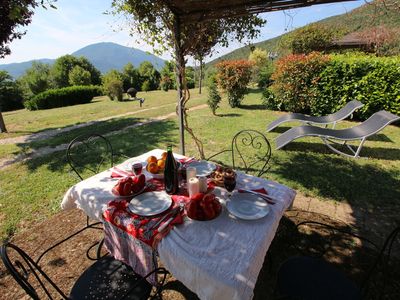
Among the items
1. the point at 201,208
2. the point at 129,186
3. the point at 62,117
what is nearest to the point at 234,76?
the point at 129,186

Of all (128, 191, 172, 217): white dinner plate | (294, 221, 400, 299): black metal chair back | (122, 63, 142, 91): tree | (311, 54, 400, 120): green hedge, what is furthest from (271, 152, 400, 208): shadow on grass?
(122, 63, 142, 91): tree

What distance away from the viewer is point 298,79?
880 centimetres

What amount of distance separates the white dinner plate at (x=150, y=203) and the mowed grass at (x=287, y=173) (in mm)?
2784

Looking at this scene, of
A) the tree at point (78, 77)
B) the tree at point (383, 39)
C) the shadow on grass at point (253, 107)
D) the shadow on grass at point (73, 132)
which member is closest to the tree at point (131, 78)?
the tree at point (78, 77)

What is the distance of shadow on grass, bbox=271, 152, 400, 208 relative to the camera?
3.89 metres

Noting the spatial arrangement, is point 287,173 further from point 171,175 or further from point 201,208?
point 201,208

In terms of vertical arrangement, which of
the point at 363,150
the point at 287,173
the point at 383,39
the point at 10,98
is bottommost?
the point at 10,98

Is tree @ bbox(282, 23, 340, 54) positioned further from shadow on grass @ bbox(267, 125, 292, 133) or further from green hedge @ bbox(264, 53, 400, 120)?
shadow on grass @ bbox(267, 125, 292, 133)

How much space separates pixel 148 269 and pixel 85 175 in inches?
156

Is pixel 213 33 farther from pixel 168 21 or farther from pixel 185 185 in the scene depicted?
pixel 185 185

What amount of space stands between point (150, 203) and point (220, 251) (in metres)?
0.75

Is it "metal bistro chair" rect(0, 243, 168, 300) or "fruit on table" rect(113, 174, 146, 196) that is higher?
"fruit on table" rect(113, 174, 146, 196)

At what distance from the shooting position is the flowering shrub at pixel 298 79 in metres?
8.55

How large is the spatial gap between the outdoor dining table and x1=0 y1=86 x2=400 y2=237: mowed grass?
8.91 feet
